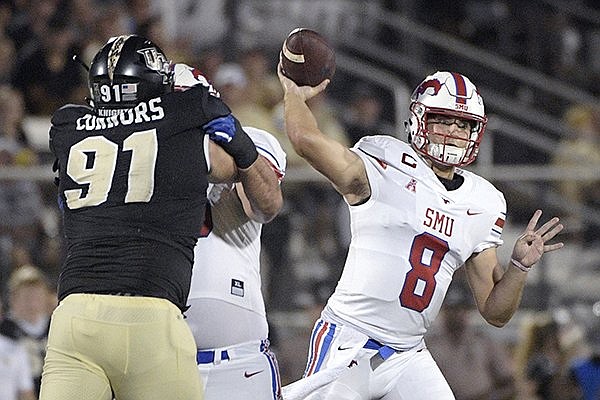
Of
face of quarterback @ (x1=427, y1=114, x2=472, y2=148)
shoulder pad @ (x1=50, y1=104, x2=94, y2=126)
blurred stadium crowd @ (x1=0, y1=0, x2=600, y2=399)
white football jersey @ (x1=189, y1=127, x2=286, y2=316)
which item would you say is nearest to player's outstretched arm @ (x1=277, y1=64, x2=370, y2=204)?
white football jersey @ (x1=189, y1=127, x2=286, y2=316)

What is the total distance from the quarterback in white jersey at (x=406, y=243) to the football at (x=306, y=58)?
0.14ft

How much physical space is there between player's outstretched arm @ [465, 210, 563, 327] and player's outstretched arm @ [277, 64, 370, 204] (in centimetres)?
71

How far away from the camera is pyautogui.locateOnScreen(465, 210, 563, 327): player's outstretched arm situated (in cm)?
541

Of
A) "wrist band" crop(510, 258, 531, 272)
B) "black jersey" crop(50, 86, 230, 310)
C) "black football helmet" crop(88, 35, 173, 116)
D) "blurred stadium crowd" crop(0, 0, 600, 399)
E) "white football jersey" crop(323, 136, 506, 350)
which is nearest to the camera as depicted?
"black jersey" crop(50, 86, 230, 310)

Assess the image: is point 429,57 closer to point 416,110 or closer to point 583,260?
point 583,260

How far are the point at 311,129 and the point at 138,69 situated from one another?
853 mm

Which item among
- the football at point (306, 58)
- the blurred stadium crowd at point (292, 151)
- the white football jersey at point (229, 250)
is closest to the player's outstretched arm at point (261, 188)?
the white football jersey at point (229, 250)

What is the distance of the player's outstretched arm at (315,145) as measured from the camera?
4988 millimetres

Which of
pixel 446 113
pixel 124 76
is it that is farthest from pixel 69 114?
pixel 446 113

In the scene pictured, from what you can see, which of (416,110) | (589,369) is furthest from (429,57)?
(416,110)

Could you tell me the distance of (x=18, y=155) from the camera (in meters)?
8.54

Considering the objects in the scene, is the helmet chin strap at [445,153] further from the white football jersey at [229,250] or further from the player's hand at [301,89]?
the white football jersey at [229,250]

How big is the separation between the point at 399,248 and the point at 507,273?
51 cm

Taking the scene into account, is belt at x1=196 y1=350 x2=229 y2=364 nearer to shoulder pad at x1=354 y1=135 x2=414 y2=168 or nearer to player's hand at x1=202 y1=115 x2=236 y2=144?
player's hand at x1=202 y1=115 x2=236 y2=144
